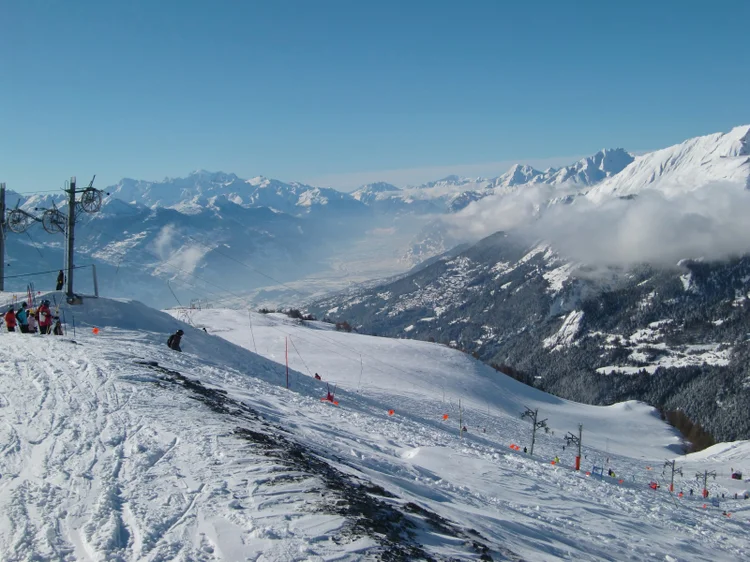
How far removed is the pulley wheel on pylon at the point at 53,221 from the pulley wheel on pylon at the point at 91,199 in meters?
2.34

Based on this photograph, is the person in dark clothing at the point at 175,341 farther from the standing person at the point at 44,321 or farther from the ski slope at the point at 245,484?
the standing person at the point at 44,321

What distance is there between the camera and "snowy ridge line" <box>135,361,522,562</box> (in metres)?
8.88

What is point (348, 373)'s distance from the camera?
2349 inches

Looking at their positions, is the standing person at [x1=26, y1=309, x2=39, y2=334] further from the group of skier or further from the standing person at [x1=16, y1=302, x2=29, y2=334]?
the standing person at [x1=16, y1=302, x2=29, y2=334]

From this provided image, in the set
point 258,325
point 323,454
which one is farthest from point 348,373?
point 323,454

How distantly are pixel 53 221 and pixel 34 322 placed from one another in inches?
469

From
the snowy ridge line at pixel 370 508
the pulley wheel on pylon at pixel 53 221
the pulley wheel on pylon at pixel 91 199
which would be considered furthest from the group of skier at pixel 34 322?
the snowy ridge line at pixel 370 508

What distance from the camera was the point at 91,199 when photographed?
36875mm

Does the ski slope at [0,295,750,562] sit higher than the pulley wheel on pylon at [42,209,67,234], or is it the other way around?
the pulley wheel on pylon at [42,209,67,234]

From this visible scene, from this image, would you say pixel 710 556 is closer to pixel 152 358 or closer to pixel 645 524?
pixel 645 524

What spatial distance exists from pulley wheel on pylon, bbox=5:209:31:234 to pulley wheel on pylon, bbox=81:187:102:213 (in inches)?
252

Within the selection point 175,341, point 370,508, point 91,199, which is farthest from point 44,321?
point 370,508

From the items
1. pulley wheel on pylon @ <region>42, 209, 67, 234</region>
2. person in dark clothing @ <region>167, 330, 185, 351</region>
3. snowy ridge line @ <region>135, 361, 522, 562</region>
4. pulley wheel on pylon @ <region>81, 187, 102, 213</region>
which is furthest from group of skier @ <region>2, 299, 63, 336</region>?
snowy ridge line @ <region>135, 361, 522, 562</region>

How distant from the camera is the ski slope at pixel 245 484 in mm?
8375
